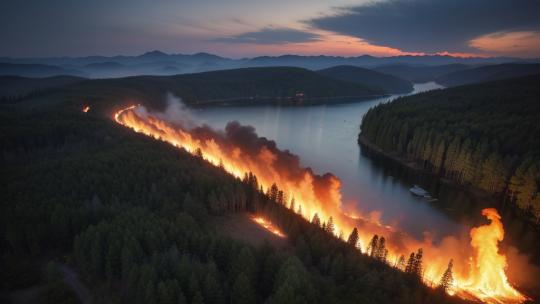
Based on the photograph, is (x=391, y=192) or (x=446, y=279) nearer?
(x=446, y=279)

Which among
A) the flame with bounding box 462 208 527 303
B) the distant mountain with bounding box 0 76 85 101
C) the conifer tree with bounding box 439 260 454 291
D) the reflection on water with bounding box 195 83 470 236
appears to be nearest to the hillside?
the distant mountain with bounding box 0 76 85 101

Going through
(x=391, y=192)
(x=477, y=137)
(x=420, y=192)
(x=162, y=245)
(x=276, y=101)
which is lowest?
(x=391, y=192)

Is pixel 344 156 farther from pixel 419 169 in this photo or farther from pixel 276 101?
pixel 276 101

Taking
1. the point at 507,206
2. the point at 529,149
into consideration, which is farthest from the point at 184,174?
the point at 529,149

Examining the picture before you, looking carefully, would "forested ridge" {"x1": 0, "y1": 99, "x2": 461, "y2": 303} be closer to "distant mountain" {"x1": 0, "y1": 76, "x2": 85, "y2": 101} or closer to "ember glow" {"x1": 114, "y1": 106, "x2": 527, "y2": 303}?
"ember glow" {"x1": 114, "y1": 106, "x2": 527, "y2": 303}

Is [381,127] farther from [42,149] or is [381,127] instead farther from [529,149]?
[42,149]

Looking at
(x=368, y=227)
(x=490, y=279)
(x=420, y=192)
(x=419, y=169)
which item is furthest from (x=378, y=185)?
(x=490, y=279)

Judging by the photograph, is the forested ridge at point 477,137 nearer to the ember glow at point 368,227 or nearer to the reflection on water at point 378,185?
the reflection on water at point 378,185
